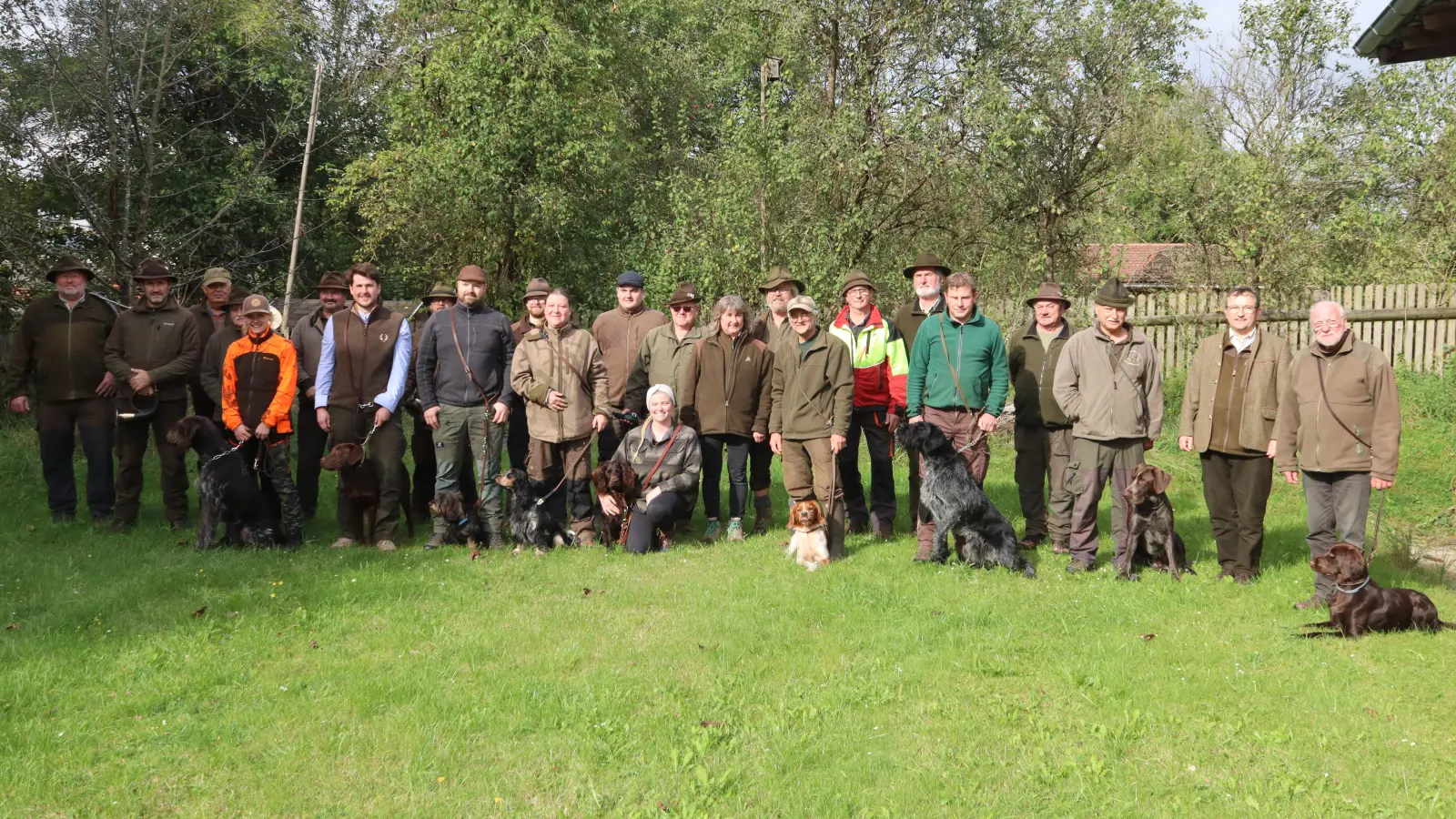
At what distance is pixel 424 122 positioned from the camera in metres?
16.7

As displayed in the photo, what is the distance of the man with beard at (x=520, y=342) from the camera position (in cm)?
834

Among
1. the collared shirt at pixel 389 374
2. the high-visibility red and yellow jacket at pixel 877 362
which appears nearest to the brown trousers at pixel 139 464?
the collared shirt at pixel 389 374

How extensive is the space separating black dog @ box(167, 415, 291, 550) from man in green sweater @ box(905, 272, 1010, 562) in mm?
5198

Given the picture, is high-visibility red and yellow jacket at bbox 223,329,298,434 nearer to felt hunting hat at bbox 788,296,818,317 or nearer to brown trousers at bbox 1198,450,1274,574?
felt hunting hat at bbox 788,296,818,317

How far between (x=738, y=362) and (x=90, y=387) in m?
5.60

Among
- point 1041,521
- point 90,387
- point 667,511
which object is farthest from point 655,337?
point 90,387

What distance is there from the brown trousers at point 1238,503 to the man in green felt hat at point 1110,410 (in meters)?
0.56

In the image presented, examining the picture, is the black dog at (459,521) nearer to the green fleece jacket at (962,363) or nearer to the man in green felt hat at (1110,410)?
the green fleece jacket at (962,363)

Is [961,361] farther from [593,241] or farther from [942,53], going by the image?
[593,241]

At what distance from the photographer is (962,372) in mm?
7723

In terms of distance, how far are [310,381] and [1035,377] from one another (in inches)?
242

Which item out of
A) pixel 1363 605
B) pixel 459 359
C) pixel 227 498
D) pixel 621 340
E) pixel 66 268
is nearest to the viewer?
pixel 1363 605

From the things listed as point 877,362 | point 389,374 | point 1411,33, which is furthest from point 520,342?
point 1411,33

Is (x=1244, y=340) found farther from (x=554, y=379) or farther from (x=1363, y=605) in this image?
(x=554, y=379)
